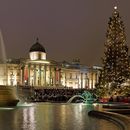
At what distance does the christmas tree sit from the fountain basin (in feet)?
67.5

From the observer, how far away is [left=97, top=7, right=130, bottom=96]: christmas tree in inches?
1778

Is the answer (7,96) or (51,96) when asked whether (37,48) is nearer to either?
(51,96)

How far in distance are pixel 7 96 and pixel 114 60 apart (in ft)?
73.5

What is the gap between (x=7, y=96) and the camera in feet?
83.0

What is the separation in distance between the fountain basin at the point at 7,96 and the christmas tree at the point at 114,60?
20575 mm

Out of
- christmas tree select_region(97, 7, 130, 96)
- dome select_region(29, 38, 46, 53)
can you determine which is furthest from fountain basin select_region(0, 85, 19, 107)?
dome select_region(29, 38, 46, 53)

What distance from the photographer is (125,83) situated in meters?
45.5

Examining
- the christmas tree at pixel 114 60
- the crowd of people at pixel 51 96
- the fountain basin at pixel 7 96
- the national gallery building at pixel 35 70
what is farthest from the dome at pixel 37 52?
the fountain basin at pixel 7 96

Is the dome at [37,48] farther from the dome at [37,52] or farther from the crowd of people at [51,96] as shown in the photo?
the crowd of people at [51,96]

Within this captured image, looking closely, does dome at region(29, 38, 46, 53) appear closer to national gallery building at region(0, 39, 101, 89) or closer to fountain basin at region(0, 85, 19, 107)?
national gallery building at region(0, 39, 101, 89)

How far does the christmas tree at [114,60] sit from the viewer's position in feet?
148

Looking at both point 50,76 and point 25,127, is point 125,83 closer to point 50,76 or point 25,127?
point 25,127

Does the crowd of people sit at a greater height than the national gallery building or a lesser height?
lesser

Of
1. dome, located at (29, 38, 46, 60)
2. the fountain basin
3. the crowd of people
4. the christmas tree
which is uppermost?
dome, located at (29, 38, 46, 60)
